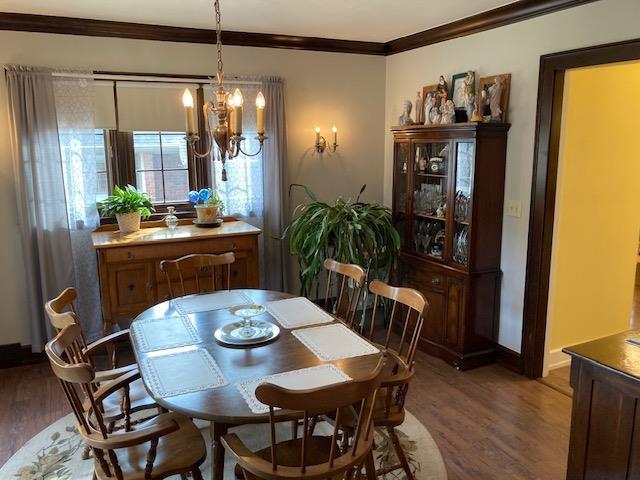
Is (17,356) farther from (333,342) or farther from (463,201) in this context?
(463,201)

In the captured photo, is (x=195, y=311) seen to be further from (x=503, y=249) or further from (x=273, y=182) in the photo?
(x=503, y=249)

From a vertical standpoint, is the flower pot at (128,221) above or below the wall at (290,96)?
below

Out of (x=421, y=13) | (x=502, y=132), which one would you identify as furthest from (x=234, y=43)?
(x=502, y=132)

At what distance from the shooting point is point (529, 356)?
3.63 metres

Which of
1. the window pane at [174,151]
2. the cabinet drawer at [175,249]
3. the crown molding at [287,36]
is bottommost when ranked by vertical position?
the cabinet drawer at [175,249]

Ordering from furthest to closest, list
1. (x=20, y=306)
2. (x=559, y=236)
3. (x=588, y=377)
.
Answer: (x=20, y=306) < (x=559, y=236) < (x=588, y=377)

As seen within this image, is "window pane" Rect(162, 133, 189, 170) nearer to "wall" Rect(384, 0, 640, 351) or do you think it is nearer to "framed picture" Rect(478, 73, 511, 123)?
"wall" Rect(384, 0, 640, 351)

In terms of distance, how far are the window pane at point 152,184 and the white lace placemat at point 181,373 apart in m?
2.34

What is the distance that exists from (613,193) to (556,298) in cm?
89

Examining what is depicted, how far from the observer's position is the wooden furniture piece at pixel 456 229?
3625 millimetres

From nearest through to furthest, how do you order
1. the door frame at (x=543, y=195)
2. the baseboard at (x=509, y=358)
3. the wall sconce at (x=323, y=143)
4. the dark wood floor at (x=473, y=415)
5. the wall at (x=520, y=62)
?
1. the dark wood floor at (x=473, y=415)
2. the wall at (x=520, y=62)
3. the door frame at (x=543, y=195)
4. the baseboard at (x=509, y=358)
5. the wall sconce at (x=323, y=143)

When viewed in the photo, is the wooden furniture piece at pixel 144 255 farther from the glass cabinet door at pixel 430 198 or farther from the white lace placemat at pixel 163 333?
the glass cabinet door at pixel 430 198

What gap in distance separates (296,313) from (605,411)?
1467 millimetres

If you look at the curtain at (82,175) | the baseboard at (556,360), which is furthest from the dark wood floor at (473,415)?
the curtain at (82,175)
